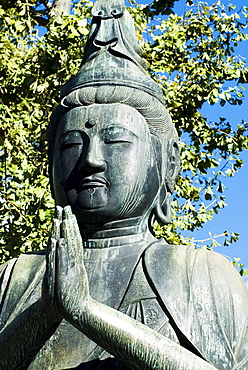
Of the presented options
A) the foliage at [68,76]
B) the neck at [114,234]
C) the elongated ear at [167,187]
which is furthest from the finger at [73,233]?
the foliage at [68,76]

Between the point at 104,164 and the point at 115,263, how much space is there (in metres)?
0.56

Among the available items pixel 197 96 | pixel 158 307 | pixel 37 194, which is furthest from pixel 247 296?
pixel 197 96

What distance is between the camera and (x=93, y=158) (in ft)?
16.3

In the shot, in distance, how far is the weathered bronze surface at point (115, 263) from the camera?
4.16m

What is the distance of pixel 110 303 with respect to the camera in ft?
15.7

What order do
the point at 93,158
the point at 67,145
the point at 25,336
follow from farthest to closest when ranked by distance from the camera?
the point at 67,145, the point at 93,158, the point at 25,336

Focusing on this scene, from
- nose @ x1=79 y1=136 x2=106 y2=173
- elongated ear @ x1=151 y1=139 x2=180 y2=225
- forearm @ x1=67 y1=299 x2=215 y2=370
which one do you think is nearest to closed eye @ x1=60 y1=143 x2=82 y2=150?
nose @ x1=79 y1=136 x2=106 y2=173

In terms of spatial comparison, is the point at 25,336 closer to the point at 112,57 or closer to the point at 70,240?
the point at 70,240

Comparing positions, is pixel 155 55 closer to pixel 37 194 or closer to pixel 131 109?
pixel 37 194

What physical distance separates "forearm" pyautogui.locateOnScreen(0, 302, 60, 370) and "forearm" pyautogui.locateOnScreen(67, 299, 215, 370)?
0.22 m

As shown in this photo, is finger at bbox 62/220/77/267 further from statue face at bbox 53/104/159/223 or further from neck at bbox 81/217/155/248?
neck at bbox 81/217/155/248

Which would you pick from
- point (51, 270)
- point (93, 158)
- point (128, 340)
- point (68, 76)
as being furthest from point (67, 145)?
point (68, 76)

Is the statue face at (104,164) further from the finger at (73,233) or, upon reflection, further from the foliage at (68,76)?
the foliage at (68,76)

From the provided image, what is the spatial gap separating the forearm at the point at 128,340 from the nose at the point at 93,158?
1.01 metres
